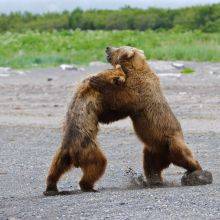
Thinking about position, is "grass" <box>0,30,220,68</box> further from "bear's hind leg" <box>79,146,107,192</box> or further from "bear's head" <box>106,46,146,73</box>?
"bear's hind leg" <box>79,146,107,192</box>

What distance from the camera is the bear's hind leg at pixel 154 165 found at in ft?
28.6

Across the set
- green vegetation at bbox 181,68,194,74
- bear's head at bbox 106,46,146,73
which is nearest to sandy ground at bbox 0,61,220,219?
green vegetation at bbox 181,68,194,74

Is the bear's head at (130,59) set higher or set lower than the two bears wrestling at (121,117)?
higher

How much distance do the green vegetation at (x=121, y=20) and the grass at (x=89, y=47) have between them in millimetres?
9185

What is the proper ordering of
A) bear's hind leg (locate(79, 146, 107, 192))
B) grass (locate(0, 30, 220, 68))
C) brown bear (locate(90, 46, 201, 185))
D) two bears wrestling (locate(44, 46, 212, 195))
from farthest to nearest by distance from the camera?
grass (locate(0, 30, 220, 68))
brown bear (locate(90, 46, 201, 185))
two bears wrestling (locate(44, 46, 212, 195))
bear's hind leg (locate(79, 146, 107, 192))

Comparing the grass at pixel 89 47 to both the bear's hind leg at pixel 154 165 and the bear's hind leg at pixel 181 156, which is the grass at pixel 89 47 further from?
the bear's hind leg at pixel 181 156

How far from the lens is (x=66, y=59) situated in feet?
104

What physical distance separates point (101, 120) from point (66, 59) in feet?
76.4

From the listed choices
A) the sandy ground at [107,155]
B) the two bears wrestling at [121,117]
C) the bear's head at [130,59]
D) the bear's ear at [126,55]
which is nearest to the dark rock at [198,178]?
the two bears wrestling at [121,117]

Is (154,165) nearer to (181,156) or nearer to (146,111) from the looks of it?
(181,156)

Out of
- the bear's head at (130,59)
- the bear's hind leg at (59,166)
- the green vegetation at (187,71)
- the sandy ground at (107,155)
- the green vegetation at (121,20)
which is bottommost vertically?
the green vegetation at (121,20)

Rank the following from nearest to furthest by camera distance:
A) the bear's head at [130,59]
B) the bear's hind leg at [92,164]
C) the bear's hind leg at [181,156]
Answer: the bear's hind leg at [92,164] < the bear's hind leg at [181,156] < the bear's head at [130,59]

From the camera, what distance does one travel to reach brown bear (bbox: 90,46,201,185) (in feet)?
27.2

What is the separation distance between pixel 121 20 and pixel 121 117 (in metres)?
48.6
